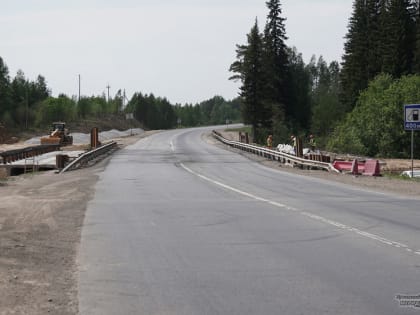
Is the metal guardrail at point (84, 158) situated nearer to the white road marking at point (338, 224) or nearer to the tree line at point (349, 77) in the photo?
the white road marking at point (338, 224)

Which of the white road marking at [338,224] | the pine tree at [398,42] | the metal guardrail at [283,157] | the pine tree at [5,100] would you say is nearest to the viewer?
the white road marking at [338,224]

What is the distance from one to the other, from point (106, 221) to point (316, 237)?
479 centimetres

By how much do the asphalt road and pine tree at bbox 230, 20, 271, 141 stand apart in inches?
2869

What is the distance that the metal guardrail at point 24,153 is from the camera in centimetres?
4569

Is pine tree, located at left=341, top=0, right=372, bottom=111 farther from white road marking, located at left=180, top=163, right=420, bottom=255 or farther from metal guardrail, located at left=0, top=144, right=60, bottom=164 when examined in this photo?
white road marking, located at left=180, top=163, right=420, bottom=255

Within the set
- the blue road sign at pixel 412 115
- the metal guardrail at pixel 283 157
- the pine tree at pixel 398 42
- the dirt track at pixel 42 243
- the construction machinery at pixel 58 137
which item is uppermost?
the pine tree at pixel 398 42

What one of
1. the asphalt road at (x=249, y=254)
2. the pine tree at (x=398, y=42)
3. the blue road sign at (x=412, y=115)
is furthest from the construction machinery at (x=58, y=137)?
the asphalt road at (x=249, y=254)

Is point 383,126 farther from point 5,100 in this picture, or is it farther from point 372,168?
point 5,100

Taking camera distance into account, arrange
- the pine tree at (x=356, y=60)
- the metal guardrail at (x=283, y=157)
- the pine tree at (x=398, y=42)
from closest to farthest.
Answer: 1. the metal guardrail at (x=283, y=157)
2. the pine tree at (x=398, y=42)
3. the pine tree at (x=356, y=60)

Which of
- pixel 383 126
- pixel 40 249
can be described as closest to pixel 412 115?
pixel 40 249

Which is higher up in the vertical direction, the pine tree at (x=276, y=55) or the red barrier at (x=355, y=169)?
the pine tree at (x=276, y=55)

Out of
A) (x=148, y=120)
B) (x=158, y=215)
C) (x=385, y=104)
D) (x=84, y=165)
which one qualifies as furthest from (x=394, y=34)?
(x=148, y=120)

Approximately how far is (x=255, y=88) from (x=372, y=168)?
62.5m

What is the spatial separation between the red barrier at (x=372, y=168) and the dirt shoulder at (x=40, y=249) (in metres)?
13.8
